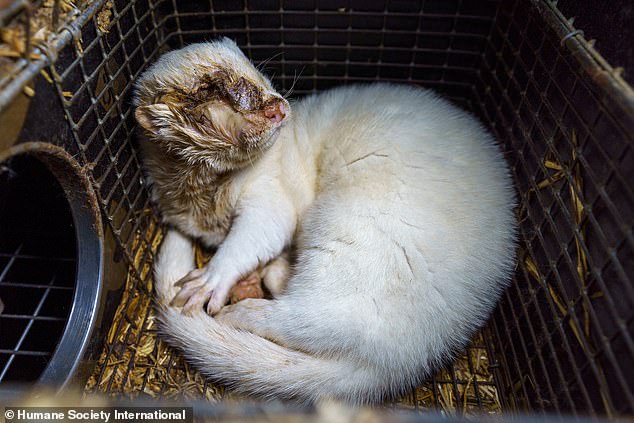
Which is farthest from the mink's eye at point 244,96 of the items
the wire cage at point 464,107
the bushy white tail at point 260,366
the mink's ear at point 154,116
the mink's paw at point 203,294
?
the bushy white tail at point 260,366

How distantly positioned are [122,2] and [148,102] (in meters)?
0.33

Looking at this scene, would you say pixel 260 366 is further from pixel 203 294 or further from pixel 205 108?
pixel 205 108

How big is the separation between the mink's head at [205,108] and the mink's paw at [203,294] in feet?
1.44

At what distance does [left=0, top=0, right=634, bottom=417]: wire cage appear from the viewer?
115 cm

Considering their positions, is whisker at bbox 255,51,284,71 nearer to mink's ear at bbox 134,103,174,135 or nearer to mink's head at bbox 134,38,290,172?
mink's head at bbox 134,38,290,172

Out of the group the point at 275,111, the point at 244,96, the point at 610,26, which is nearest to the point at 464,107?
the point at 610,26

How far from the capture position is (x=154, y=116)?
161 centimetres

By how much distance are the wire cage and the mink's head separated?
0.43ft

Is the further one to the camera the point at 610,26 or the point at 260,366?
the point at 260,366

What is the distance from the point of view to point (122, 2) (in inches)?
62.3

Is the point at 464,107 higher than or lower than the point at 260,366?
higher

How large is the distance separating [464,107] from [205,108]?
1290 mm

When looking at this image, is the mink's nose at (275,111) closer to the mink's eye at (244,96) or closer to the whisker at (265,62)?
the mink's eye at (244,96)

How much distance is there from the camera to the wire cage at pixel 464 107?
1.15m
